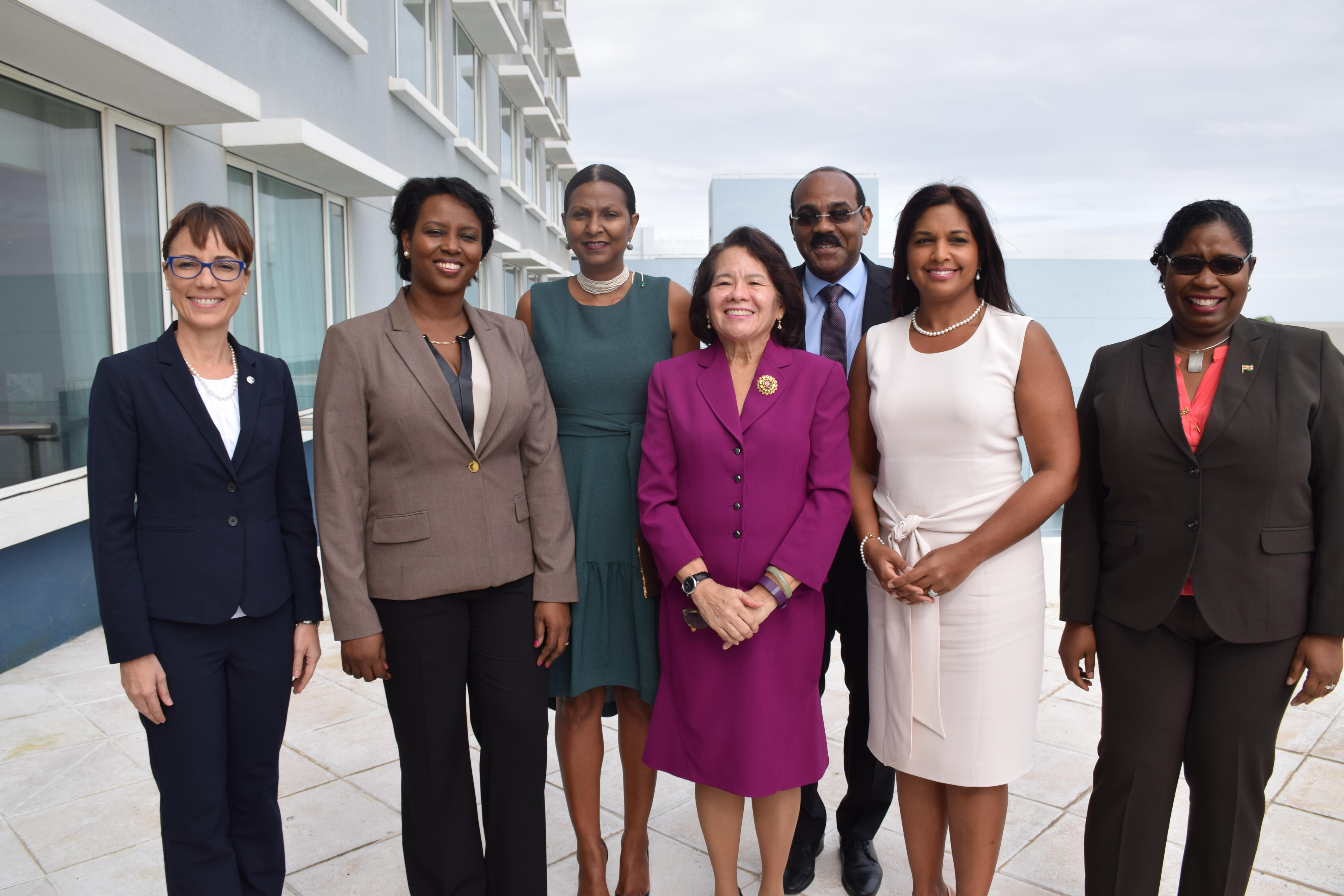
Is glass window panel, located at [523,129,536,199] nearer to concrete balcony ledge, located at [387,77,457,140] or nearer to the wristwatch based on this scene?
concrete balcony ledge, located at [387,77,457,140]

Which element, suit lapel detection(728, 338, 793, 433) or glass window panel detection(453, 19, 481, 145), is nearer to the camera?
suit lapel detection(728, 338, 793, 433)

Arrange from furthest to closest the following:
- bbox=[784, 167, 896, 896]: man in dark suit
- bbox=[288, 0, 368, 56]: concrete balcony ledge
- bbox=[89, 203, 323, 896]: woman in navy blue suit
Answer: bbox=[288, 0, 368, 56]: concrete balcony ledge < bbox=[784, 167, 896, 896]: man in dark suit < bbox=[89, 203, 323, 896]: woman in navy blue suit

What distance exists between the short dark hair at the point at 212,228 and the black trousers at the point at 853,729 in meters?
1.89

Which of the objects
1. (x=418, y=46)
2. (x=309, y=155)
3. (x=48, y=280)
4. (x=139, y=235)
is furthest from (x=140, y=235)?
(x=418, y=46)

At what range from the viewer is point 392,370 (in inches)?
88.6

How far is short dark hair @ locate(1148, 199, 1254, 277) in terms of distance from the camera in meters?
2.12

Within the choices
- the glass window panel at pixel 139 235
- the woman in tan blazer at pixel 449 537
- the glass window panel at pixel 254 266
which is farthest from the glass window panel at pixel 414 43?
the woman in tan blazer at pixel 449 537

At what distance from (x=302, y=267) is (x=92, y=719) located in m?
5.27

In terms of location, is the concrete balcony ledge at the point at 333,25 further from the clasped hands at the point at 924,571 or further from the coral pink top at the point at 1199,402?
the coral pink top at the point at 1199,402

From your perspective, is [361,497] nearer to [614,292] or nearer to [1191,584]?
[614,292]

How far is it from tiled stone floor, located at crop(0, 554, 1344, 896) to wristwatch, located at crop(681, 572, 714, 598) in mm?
1121

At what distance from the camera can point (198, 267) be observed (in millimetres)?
2059

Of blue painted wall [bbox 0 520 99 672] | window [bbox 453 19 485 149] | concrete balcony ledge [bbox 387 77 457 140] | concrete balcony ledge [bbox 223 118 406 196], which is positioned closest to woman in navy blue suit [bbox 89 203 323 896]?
blue painted wall [bbox 0 520 99 672]

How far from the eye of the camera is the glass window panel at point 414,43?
10562 mm
